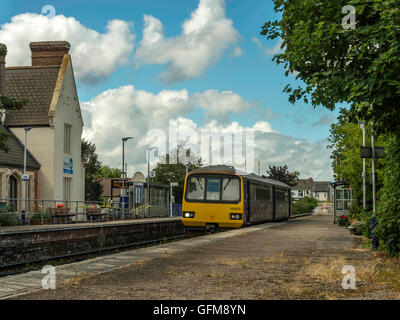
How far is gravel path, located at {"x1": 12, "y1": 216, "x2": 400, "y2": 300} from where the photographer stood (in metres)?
7.19

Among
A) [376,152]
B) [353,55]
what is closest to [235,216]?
[376,152]

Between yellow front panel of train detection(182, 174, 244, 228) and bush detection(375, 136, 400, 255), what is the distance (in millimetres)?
11386

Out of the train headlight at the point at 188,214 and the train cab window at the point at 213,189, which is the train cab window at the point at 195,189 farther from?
the train headlight at the point at 188,214

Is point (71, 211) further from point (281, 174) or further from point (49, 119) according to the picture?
point (281, 174)

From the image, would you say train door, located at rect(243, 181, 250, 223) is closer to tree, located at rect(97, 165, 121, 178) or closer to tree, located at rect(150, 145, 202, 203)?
tree, located at rect(150, 145, 202, 203)

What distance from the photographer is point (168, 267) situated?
1020cm

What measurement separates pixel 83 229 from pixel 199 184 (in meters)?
5.36

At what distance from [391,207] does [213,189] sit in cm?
1243

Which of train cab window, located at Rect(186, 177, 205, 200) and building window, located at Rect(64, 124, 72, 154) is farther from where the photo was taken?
building window, located at Rect(64, 124, 72, 154)

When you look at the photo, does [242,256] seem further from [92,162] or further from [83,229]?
[92,162]

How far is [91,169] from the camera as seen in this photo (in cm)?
6750

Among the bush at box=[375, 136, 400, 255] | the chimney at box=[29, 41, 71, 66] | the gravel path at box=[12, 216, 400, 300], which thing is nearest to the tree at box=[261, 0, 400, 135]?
the bush at box=[375, 136, 400, 255]

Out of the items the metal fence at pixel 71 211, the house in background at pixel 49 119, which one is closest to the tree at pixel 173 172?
the metal fence at pixel 71 211
